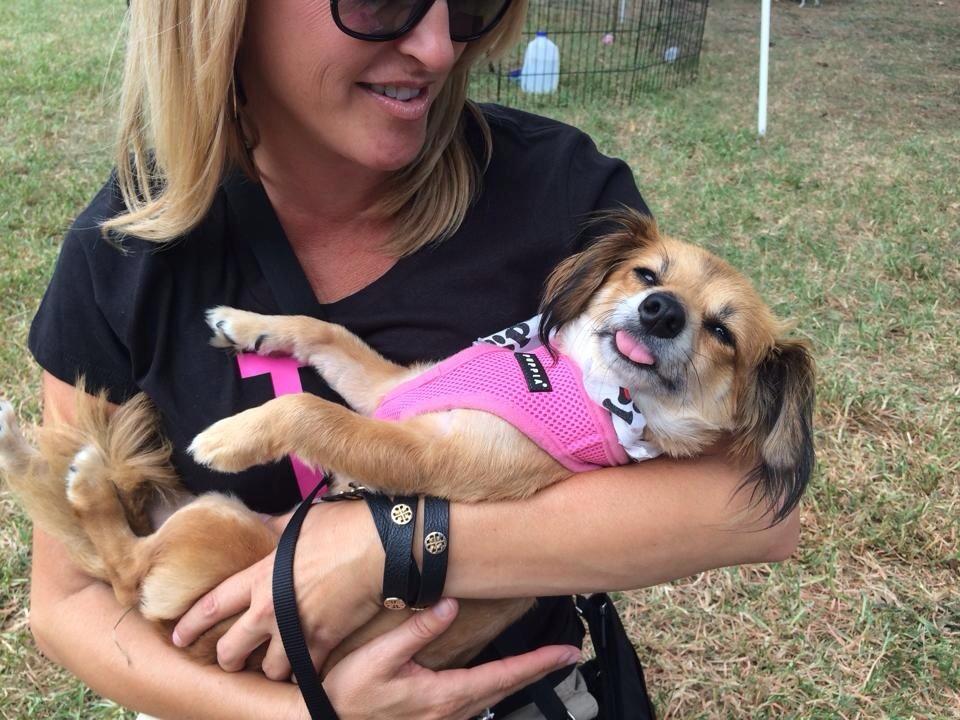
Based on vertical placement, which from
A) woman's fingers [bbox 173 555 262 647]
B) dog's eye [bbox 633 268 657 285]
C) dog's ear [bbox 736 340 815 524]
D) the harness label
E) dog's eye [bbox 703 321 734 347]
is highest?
dog's eye [bbox 633 268 657 285]

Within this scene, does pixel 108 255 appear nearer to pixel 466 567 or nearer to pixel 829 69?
pixel 466 567

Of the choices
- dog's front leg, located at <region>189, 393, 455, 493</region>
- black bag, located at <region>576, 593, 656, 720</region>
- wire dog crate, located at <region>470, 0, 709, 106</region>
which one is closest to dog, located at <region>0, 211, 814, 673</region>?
dog's front leg, located at <region>189, 393, 455, 493</region>

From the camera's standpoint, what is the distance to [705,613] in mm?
2684

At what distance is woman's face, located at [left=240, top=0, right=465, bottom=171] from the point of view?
137 centimetres

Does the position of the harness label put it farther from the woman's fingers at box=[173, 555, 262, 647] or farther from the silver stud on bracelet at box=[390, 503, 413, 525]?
Result: the woman's fingers at box=[173, 555, 262, 647]

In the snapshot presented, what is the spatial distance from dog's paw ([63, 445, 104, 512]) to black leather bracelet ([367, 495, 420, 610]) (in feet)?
2.24

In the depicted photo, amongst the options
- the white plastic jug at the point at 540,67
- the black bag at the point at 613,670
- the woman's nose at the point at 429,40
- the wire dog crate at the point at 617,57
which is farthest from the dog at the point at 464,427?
the white plastic jug at the point at 540,67

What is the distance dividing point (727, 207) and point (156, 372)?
15.1 feet

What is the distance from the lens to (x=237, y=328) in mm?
1537

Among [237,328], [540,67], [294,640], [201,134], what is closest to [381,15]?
[201,134]

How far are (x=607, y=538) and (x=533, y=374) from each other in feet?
1.36

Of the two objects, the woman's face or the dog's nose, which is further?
the dog's nose

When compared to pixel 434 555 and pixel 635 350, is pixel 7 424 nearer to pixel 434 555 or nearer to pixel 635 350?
pixel 434 555

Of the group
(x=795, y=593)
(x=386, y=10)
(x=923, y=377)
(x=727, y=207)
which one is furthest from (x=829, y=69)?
(x=386, y=10)
